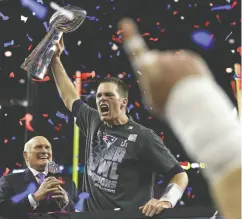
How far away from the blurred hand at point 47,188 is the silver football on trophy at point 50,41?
350 millimetres

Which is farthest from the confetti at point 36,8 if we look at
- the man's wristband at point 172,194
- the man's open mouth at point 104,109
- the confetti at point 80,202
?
the man's wristband at point 172,194

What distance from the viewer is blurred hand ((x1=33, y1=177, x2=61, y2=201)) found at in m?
1.29

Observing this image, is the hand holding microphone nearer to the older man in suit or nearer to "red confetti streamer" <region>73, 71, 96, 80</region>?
the older man in suit

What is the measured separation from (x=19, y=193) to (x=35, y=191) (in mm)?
49

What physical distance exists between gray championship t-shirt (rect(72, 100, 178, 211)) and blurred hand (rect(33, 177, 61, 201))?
10 cm

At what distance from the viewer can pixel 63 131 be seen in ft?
5.02

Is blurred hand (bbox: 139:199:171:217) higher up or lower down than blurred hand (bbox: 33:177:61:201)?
lower down

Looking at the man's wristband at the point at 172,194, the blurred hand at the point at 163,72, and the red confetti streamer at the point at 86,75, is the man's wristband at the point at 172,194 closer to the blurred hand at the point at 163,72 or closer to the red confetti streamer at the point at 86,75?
the red confetti streamer at the point at 86,75

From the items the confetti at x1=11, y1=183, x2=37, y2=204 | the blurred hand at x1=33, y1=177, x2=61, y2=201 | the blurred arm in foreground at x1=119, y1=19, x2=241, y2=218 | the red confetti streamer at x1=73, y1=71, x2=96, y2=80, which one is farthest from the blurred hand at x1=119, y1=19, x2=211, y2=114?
the red confetti streamer at x1=73, y1=71, x2=96, y2=80

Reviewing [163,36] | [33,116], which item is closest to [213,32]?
[163,36]

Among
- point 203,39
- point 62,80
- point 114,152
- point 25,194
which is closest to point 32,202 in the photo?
point 25,194

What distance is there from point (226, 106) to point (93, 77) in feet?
4.44

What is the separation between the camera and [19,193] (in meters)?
1.38

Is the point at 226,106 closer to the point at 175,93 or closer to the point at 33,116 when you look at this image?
the point at 175,93
